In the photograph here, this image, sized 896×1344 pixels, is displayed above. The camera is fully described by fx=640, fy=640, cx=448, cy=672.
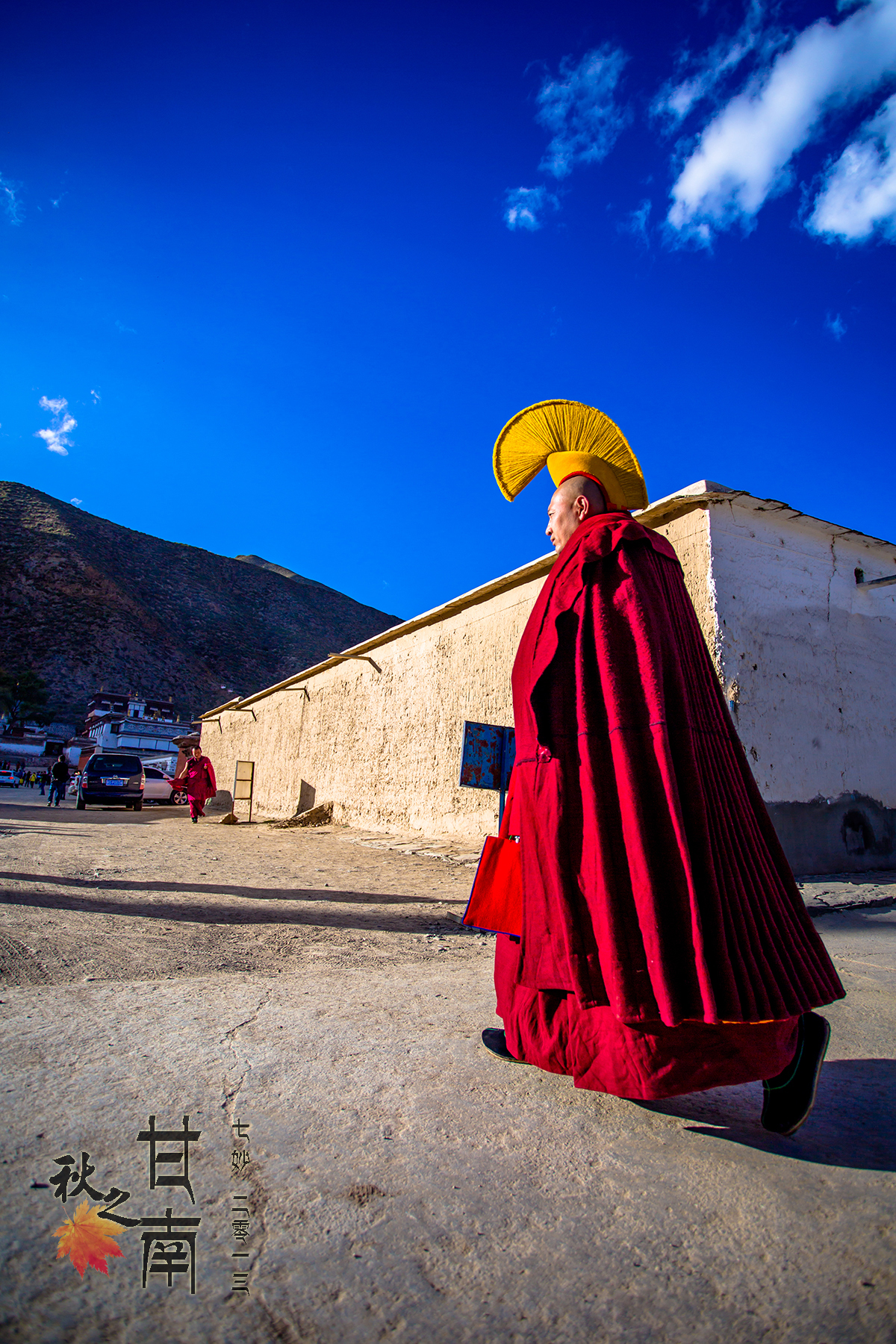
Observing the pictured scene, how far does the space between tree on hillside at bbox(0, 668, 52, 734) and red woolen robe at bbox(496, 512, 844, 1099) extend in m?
53.3

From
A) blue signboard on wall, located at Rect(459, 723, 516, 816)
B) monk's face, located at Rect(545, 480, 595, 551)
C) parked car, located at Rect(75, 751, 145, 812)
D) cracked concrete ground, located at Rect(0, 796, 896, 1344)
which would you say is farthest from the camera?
parked car, located at Rect(75, 751, 145, 812)

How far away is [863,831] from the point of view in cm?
624

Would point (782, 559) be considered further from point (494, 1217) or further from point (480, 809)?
point (494, 1217)

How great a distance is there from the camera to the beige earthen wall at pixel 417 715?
310 inches

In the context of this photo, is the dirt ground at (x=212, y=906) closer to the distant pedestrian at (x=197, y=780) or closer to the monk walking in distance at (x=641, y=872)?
the monk walking in distance at (x=641, y=872)

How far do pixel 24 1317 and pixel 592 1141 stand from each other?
1041mm

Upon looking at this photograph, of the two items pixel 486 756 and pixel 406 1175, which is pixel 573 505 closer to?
pixel 406 1175

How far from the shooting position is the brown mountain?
5022 cm

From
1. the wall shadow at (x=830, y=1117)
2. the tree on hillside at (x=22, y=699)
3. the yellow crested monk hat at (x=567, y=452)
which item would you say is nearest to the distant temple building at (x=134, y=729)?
the tree on hillside at (x=22, y=699)

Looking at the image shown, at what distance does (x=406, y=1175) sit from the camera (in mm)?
1224

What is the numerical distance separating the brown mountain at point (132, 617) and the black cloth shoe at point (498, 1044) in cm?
5356

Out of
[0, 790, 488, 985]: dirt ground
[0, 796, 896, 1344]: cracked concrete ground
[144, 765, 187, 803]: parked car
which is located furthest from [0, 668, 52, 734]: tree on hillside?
[0, 796, 896, 1344]: cracked concrete ground

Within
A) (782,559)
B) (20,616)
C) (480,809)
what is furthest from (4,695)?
(782,559)

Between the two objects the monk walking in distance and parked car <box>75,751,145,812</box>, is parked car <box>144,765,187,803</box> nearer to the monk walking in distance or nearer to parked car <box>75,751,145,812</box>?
parked car <box>75,751,145,812</box>
